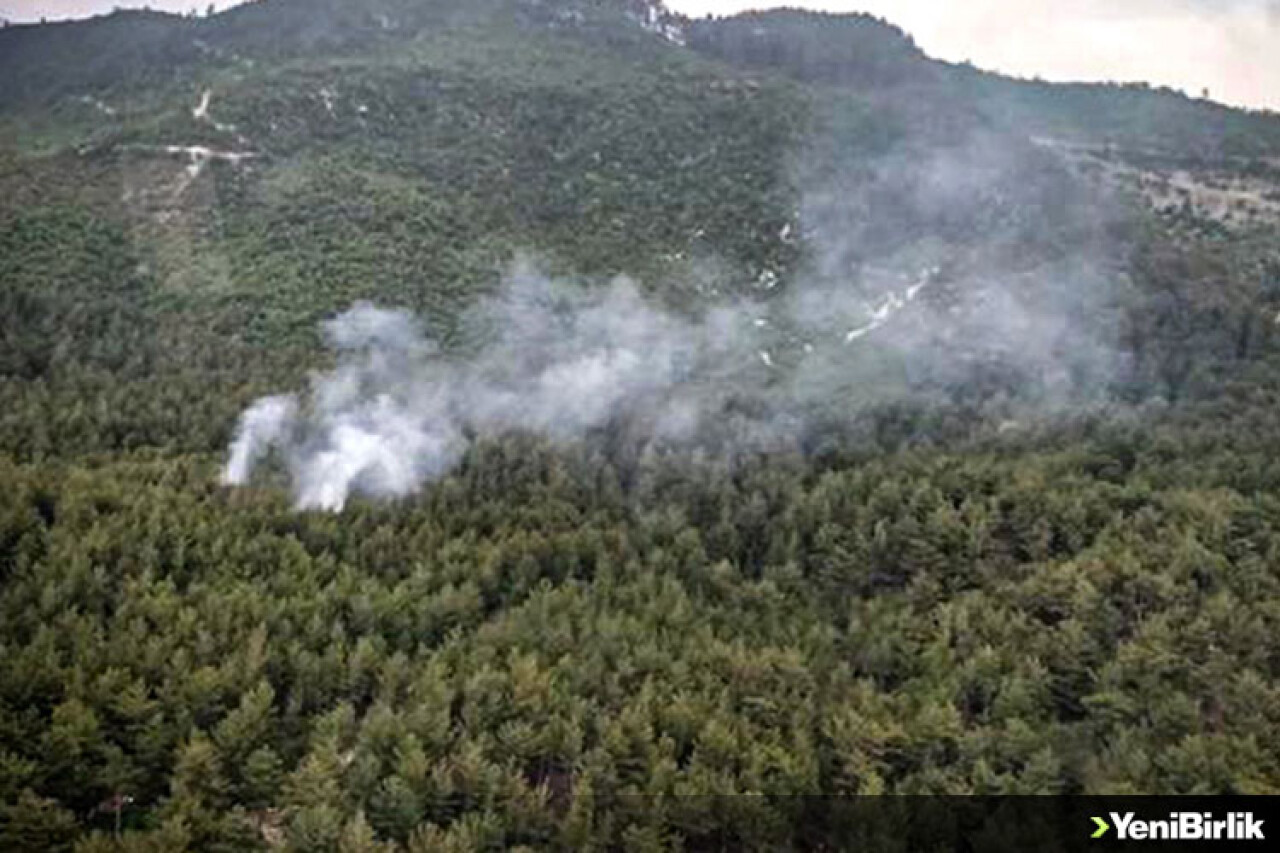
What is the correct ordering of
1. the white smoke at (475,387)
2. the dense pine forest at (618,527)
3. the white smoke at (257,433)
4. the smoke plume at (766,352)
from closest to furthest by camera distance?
the dense pine forest at (618,527)
the white smoke at (257,433)
the white smoke at (475,387)
the smoke plume at (766,352)

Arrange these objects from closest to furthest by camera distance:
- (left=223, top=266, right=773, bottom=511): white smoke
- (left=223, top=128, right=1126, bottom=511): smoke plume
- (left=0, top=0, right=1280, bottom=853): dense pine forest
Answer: (left=0, top=0, right=1280, bottom=853): dense pine forest < (left=223, top=266, right=773, bottom=511): white smoke < (left=223, top=128, right=1126, bottom=511): smoke plume

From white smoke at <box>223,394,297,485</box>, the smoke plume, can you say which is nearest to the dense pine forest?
the smoke plume

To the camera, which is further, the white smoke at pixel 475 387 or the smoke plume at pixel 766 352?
the smoke plume at pixel 766 352

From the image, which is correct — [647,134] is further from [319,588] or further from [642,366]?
[319,588]

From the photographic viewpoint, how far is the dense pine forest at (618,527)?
61.7 metres

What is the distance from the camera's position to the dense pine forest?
61719 mm

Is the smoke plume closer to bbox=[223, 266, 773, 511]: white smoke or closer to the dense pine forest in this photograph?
bbox=[223, 266, 773, 511]: white smoke

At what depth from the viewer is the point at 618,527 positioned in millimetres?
92375

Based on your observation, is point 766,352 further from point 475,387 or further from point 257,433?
point 257,433

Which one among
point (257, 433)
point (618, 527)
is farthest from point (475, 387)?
point (618, 527)

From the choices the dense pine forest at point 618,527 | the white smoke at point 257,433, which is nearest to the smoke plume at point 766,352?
the white smoke at point 257,433

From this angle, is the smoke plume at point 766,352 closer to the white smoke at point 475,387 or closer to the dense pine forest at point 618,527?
the white smoke at point 475,387

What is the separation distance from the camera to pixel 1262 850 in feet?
180

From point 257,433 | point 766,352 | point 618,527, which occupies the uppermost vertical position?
point 257,433
